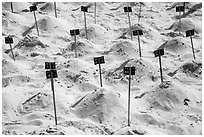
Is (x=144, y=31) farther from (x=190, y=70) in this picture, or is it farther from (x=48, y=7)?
(x=48, y=7)

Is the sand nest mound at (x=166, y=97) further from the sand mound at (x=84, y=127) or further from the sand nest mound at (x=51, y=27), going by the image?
the sand nest mound at (x=51, y=27)

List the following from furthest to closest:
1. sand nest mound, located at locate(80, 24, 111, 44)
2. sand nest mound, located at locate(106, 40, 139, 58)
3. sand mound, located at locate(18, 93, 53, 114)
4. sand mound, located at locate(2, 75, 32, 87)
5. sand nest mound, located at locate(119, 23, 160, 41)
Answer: sand nest mound, located at locate(119, 23, 160, 41)
sand nest mound, located at locate(80, 24, 111, 44)
sand nest mound, located at locate(106, 40, 139, 58)
sand mound, located at locate(2, 75, 32, 87)
sand mound, located at locate(18, 93, 53, 114)

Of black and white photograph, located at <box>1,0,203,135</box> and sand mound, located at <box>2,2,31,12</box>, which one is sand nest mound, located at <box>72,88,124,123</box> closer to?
black and white photograph, located at <box>1,0,203,135</box>

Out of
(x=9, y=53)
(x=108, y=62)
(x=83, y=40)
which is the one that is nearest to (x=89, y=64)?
(x=108, y=62)

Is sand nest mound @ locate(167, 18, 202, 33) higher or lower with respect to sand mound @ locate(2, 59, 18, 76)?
higher

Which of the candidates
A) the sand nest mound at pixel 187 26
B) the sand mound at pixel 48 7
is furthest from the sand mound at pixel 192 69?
the sand mound at pixel 48 7

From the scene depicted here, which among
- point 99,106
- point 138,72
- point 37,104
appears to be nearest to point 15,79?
point 37,104

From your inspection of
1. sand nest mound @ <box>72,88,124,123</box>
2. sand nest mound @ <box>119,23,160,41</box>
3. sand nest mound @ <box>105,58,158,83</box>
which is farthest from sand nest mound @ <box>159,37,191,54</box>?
sand nest mound @ <box>72,88,124,123</box>
